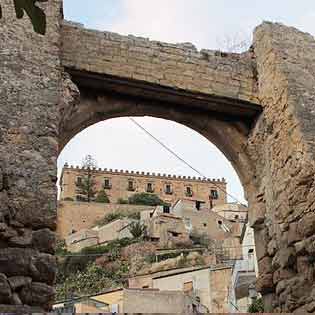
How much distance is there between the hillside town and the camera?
2601 cm

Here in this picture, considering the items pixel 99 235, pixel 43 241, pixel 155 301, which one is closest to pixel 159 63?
pixel 43 241

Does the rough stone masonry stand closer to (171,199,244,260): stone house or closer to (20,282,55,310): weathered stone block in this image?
(20,282,55,310): weathered stone block

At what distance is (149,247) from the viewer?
46.8 meters

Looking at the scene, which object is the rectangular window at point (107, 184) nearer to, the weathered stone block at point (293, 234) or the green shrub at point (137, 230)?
the green shrub at point (137, 230)

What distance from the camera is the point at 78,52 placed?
7.25 meters

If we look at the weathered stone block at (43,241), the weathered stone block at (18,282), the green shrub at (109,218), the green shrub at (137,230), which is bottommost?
the weathered stone block at (18,282)

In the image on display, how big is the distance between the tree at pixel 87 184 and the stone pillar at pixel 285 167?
59943mm

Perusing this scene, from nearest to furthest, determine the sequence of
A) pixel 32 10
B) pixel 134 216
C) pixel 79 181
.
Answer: pixel 32 10
pixel 134 216
pixel 79 181

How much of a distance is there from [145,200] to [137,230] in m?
15.2

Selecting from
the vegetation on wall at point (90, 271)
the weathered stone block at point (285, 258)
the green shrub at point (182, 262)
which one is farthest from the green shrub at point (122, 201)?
the weathered stone block at point (285, 258)

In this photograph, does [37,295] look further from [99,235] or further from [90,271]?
[99,235]

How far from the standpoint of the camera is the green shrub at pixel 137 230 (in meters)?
51.4

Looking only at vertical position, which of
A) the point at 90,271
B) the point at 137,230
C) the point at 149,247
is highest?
the point at 137,230

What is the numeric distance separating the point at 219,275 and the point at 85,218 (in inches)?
1216
